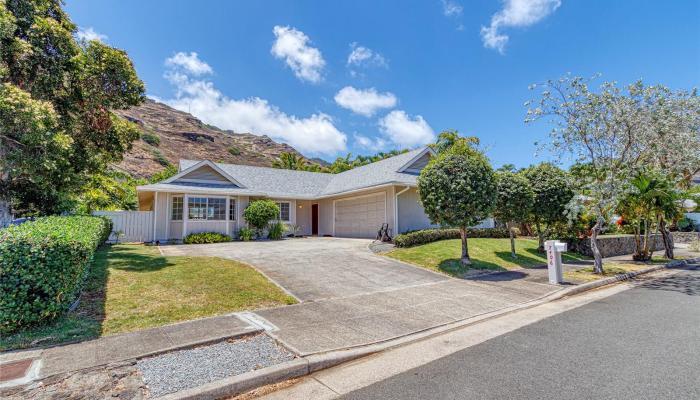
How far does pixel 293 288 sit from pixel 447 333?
3.96 m

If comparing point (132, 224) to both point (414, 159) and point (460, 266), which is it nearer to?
point (414, 159)

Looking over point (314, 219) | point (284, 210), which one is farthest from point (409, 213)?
point (314, 219)

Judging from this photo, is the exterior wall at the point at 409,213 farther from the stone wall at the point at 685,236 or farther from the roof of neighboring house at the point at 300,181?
the stone wall at the point at 685,236

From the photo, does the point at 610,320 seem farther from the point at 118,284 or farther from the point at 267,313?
the point at 118,284

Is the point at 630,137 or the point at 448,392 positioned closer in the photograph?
the point at 448,392

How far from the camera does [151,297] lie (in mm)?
6723

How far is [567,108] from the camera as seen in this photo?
1180cm

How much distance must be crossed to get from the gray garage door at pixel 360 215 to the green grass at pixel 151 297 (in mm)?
9771

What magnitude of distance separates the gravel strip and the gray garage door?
13.7m

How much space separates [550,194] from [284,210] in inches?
592

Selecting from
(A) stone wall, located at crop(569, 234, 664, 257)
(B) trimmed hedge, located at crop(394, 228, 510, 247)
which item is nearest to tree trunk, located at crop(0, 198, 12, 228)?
(B) trimmed hedge, located at crop(394, 228, 510, 247)

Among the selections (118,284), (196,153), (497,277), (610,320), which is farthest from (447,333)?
(196,153)

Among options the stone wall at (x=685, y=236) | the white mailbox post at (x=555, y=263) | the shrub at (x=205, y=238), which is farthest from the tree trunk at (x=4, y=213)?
the stone wall at (x=685, y=236)

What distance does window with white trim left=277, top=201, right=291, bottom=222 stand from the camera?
71.2 ft
